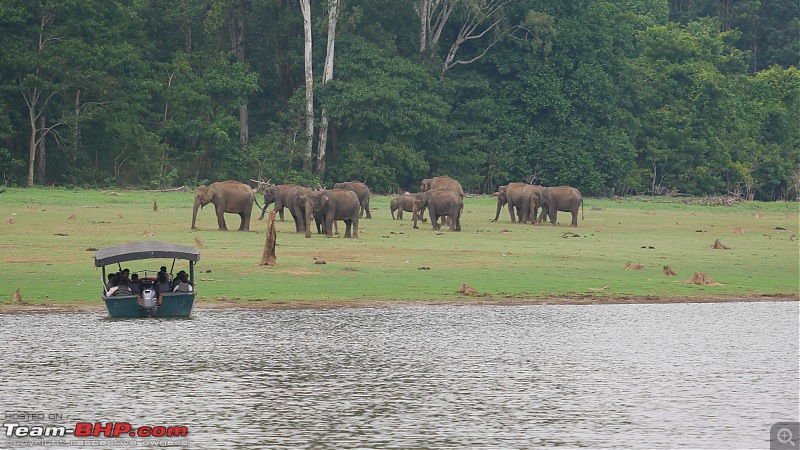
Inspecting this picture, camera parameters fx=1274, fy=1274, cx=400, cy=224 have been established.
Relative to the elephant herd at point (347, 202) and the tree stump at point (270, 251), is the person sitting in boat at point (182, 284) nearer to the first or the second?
the tree stump at point (270, 251)

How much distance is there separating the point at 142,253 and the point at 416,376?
8.01 m

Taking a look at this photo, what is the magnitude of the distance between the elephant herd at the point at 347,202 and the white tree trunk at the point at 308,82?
17.9 meters

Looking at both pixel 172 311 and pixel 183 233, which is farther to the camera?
pixel 183 233

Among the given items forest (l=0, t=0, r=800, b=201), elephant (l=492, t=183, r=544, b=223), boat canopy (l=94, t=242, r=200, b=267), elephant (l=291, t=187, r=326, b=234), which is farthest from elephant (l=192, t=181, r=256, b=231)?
boat canopy (l=94, t=242, r=200, b=267)

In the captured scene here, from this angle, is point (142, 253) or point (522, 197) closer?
point (142, 253)

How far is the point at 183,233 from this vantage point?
44094 mm

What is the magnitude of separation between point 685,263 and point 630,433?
23.8 metres

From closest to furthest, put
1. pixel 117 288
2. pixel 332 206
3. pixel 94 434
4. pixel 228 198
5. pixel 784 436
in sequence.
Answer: pixel 94 434
pixel 784 436
pixel 117 288
pixel 332 206
pixel 228 198

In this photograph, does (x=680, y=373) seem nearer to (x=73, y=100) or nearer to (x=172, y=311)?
(x=172, y=311)

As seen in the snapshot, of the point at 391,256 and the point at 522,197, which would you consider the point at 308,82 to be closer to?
the point at 522,197

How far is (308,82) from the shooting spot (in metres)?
76.1

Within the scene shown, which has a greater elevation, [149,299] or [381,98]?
[381,98]

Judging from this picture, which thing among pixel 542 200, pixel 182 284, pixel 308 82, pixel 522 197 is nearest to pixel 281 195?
pixel 522 197

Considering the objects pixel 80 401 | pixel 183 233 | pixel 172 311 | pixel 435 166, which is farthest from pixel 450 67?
pixel 80 401
